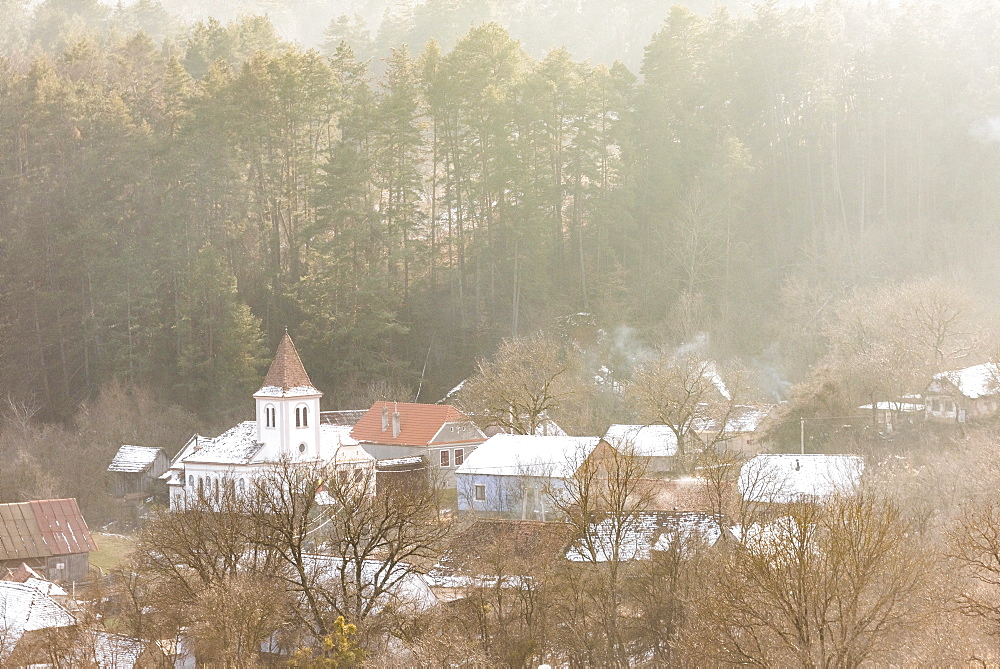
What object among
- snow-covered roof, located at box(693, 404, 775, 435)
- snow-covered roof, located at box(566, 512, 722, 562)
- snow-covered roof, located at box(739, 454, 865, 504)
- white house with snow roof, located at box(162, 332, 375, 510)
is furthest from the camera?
white house with snow roof, located at box(162, 332, 375, 510)

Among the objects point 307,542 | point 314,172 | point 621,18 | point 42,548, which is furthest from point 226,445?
point 621,18

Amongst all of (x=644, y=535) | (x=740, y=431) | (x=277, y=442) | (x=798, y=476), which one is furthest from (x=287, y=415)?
(x=644, y=535)

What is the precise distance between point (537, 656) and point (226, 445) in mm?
20213

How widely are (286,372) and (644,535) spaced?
1685cm

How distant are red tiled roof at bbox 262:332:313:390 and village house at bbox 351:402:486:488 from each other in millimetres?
3649

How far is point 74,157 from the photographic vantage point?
53562 millimetres

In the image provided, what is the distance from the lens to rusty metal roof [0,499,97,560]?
35.0 metres

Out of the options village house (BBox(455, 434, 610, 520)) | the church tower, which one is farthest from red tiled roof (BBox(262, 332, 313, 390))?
village house (BBox(455, 434, 610, 520))

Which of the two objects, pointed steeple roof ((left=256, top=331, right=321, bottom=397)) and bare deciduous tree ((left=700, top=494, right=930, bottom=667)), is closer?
bare deciduous tree ((left=700, top=494, right=930, bottom=667))

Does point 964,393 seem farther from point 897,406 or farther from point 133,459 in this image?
point 133,459

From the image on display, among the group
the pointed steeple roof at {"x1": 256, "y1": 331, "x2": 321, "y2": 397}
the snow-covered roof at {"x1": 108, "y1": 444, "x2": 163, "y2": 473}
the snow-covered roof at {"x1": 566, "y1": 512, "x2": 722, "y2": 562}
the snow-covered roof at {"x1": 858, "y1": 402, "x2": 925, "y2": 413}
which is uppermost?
the pointed steeple roof at {"x1": 256, "y1": 331, "x2": 321, "y2": 397}

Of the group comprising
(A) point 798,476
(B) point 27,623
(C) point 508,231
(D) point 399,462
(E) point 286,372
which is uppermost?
(C) point 508,231

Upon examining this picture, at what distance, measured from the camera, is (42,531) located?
35531 mm

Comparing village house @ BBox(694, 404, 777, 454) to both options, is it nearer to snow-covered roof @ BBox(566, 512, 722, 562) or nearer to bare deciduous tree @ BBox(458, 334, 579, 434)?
bare deciduous tree @ BBox(458, 334, 579, 434)
